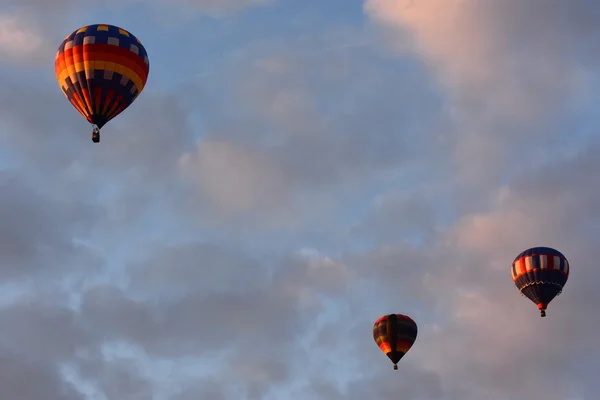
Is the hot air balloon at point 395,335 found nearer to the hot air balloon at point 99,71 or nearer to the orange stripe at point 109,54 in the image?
the hot air balloon at point 99,71

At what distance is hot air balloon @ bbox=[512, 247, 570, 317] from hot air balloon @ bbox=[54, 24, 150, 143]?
128ft

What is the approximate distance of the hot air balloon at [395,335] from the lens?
351 feet

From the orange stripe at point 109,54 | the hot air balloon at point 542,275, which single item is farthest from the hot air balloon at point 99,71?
the hot air balloon at point 542,275

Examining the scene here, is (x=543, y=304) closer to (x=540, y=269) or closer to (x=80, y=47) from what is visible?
(x=540, y=269)

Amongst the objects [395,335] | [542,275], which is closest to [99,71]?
[395,335]

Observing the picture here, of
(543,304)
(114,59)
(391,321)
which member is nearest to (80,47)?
(114,59)

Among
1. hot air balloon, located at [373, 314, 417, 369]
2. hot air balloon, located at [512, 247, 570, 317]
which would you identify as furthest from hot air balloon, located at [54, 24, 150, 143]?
hot air balloon, located at [512, 247, 570, 317]

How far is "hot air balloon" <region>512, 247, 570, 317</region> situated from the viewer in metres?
105

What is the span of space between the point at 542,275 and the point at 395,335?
13760 millimetres

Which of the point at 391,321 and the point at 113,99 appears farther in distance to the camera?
the point at 391,321

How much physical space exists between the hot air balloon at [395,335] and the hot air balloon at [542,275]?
10.5 metres

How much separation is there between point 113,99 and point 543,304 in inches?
1666

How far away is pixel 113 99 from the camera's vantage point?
282 feet

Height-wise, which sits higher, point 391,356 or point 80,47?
point 80,47
